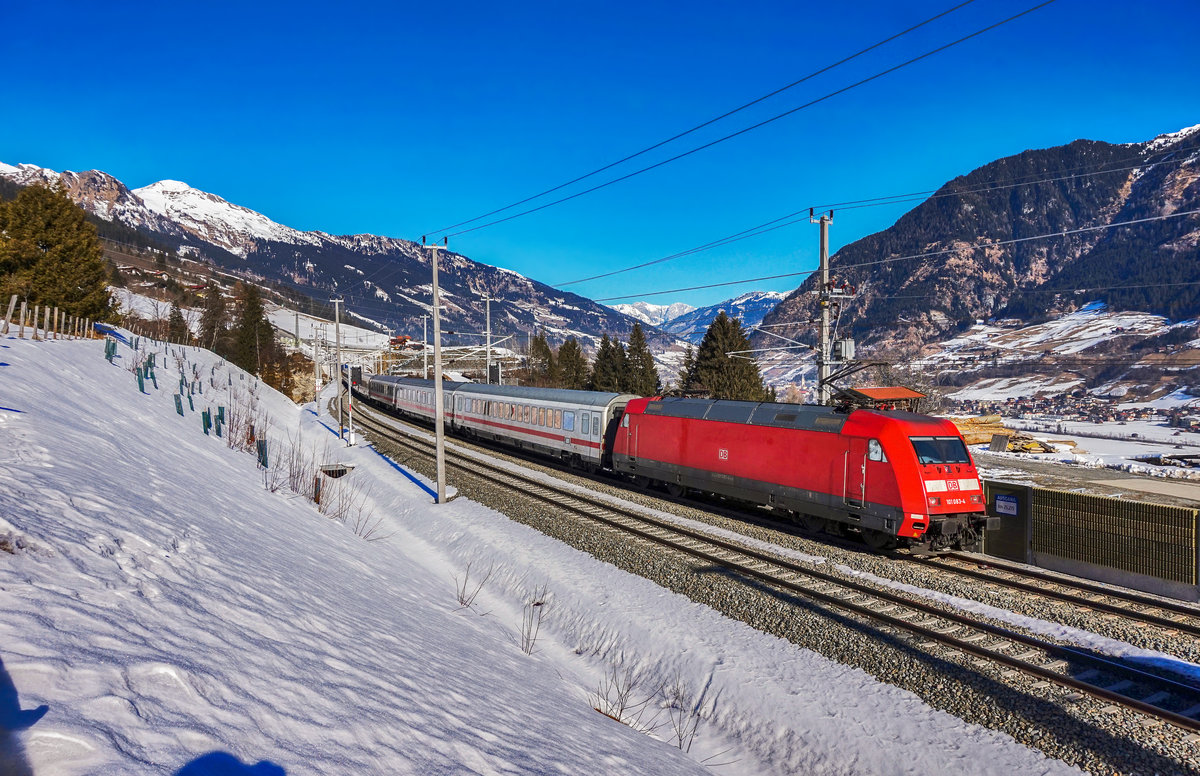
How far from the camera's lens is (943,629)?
1025 centimetres

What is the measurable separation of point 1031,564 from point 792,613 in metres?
7.43

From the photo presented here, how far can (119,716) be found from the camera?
3408 millimetres

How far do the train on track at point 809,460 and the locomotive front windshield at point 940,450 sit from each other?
3 cm

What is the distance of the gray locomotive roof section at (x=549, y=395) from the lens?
25500mm

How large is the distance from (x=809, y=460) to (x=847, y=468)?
1141 millimetres

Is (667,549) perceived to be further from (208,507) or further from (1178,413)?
(1178,413)

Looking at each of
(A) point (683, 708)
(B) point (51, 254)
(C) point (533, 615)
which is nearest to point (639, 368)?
(B) point (51, 254)

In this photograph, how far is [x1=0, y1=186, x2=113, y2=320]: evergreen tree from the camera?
3052cm

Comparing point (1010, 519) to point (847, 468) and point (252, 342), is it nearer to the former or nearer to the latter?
point (847, 468)

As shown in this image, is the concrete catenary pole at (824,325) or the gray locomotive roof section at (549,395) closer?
the concrete catenary pole at (824,325)

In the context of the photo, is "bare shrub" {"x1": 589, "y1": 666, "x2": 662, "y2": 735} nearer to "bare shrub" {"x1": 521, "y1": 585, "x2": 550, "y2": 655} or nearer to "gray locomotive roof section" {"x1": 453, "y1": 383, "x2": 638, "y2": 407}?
"bare shrub" {"x1": 521, "y1": 585, "x2": 550, "y2": 655}

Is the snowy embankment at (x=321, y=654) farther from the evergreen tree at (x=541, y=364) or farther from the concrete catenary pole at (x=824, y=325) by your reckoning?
the evergreen tree at (x=541, y=364)

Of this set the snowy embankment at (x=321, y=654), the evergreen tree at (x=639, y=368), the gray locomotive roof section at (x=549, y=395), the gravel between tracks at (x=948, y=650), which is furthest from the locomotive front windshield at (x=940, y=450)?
the evergreen tree at (x=639, y=368)

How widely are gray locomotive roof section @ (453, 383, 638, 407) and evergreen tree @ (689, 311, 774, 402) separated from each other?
22089mm
